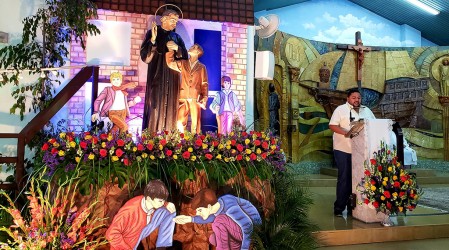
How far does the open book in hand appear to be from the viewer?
4.16 m

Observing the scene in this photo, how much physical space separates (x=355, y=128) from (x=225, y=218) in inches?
79.5

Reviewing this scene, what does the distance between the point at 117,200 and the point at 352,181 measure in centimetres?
268

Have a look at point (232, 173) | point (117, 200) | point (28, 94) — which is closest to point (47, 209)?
point (117, 200)

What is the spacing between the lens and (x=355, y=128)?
13.8 feet

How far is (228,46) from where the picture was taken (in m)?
5.98

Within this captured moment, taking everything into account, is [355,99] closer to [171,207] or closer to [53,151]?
[171,207]

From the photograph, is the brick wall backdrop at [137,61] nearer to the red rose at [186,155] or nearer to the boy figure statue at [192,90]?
the boy figure statue at [192,90]

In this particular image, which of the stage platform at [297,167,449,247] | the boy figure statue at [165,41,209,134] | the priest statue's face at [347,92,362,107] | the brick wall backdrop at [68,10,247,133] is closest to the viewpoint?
the stage platform at [297,167,449,247]

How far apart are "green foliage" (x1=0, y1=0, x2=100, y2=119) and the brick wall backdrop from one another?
0.53 meters

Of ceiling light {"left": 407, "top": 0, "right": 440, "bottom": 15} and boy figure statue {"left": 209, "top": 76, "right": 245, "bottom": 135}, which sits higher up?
ceiling light {"left": 407, "top": 0, "right": 440, "bottom": 15}

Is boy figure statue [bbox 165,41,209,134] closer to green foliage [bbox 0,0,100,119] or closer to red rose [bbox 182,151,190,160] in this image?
green foliage [bbox 0,0,100,119]

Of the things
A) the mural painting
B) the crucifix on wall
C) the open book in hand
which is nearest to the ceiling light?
the mural painting

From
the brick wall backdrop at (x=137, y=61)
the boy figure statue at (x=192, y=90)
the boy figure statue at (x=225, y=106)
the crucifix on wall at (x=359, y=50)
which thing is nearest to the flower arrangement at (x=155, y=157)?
the boy figure statue at (x=192, y=90)

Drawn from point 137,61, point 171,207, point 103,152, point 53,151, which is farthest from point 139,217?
point 137,61
